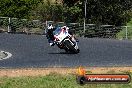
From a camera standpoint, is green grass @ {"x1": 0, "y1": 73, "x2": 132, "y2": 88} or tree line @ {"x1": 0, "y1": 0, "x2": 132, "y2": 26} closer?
green grass @ {"x1": 0, "y1": 73, "x2": 132, "y2": 88}

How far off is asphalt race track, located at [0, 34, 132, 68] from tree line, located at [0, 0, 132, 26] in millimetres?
9754

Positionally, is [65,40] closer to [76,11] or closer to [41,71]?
[41,71]

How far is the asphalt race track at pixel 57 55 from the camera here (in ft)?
63.5

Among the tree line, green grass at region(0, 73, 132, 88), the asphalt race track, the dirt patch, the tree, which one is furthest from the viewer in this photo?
the tree

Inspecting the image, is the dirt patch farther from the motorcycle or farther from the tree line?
the tree line

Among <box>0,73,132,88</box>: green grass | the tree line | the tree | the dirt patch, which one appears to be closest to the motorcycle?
the dirt patch

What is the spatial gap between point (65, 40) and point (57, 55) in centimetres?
Answer: 109

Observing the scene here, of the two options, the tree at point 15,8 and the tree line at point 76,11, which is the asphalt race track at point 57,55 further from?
the tree line at point 76,11

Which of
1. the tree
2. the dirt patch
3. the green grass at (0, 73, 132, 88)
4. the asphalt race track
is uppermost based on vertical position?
the tree

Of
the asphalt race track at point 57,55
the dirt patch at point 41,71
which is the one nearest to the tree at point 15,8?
the asphalt race track at point 57,55

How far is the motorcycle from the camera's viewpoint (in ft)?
74.9

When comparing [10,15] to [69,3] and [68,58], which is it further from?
[68,58]

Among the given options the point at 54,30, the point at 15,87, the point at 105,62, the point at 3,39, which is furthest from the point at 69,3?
the point at 15,87

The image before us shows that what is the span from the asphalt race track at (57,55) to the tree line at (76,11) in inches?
384
